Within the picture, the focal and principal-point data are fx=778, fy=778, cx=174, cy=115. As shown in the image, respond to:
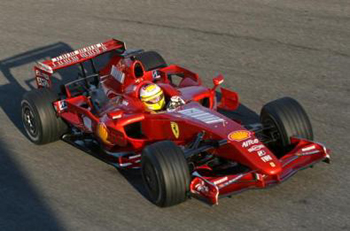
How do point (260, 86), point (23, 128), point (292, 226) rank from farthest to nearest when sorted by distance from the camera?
point (260, 86), point (23, 128), point (292, 226)

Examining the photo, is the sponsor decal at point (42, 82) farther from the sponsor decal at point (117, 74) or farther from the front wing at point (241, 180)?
the front wing at point (241, 180)

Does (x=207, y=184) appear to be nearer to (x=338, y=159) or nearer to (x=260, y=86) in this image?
(x=338, y=159)

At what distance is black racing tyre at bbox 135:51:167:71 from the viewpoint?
1352cm

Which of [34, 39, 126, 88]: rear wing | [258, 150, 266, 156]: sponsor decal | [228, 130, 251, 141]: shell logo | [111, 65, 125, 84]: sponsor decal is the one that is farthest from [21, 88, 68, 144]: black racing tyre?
[258, 150, 266, 156]: sponsor decal

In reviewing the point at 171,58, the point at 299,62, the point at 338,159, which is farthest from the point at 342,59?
the point at 338,159

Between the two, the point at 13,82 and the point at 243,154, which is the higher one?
the point at 243,154

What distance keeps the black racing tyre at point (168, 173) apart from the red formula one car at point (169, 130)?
1cm

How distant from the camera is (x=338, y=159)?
1122cm

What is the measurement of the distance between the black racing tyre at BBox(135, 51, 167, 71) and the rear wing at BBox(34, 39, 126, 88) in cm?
35

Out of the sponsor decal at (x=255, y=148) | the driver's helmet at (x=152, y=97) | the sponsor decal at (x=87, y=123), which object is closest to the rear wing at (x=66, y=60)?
the sponsor decal at (x=87, y=123)

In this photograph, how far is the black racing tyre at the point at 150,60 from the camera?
1352 centimetres

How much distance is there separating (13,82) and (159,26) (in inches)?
153

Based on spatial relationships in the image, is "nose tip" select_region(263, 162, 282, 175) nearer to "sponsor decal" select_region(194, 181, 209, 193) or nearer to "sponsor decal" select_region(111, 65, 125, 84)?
"sponsor decal" select_region(194, 181, 209, 193)

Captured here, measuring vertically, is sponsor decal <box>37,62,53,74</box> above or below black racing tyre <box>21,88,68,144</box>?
above
